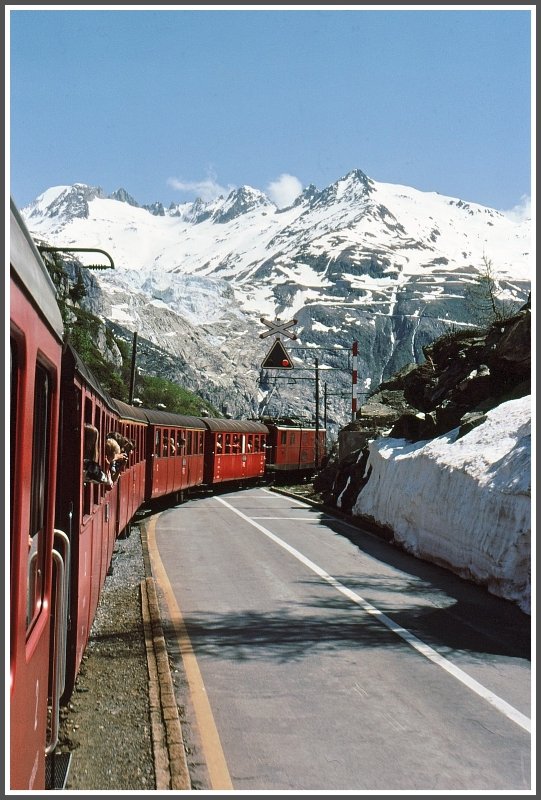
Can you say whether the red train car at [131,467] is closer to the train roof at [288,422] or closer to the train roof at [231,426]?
the train roof at [231,426]

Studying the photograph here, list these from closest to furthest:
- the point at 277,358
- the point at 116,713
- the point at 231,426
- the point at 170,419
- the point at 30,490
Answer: the point at 30,490
the point at 116,713
the point at 277,358
the point at 170,419
the point at 231,426

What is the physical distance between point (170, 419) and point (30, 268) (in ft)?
72.5

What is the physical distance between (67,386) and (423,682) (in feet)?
14.2

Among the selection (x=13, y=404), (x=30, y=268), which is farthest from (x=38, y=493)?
(x=30, y=268)

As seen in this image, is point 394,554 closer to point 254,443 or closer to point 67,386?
point 67,386

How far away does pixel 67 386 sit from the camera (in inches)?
233

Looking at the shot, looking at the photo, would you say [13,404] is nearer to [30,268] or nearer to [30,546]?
[30,268]

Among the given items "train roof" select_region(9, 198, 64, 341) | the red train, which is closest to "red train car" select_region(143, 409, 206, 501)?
the red train

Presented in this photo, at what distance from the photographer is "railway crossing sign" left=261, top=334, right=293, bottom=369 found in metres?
23.5

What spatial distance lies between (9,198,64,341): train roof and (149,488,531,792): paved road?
344 cm

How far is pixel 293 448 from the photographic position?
4512 centimetres

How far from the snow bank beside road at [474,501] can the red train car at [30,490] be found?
870 cm

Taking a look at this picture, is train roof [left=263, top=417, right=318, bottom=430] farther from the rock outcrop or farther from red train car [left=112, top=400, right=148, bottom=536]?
red train car [left=112, top=400, right=148, bottom=536]

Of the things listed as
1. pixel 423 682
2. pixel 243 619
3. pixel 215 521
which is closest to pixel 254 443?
pixel 215 521
